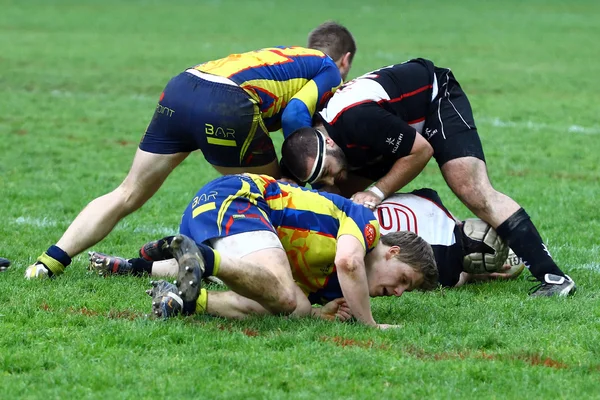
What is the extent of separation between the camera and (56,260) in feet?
20.1

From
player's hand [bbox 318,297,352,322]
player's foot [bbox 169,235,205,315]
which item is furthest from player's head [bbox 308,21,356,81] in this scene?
player's foot [bbox 169,235,205,315]

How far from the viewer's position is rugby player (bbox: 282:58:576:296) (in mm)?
5973

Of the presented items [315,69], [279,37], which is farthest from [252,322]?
[279,37]

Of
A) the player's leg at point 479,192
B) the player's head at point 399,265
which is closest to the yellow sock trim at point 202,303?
the player's head at point 399,265

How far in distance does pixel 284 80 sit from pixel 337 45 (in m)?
0.95

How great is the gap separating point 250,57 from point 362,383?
2828 mm

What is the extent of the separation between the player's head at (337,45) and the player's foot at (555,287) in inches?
83.4

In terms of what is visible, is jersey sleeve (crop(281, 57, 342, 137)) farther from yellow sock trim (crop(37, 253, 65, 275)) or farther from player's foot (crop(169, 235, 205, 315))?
player's foot (crop(169, 235, 205, 315))

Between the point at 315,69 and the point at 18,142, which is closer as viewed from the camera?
the point at 315,69

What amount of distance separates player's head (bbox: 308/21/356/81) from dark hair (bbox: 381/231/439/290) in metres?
2.12

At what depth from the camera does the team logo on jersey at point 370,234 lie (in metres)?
5.22

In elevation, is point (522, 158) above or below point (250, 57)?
below

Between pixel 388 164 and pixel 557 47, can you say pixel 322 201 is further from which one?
pixel 557 47

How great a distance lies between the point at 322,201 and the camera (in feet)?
17.7
